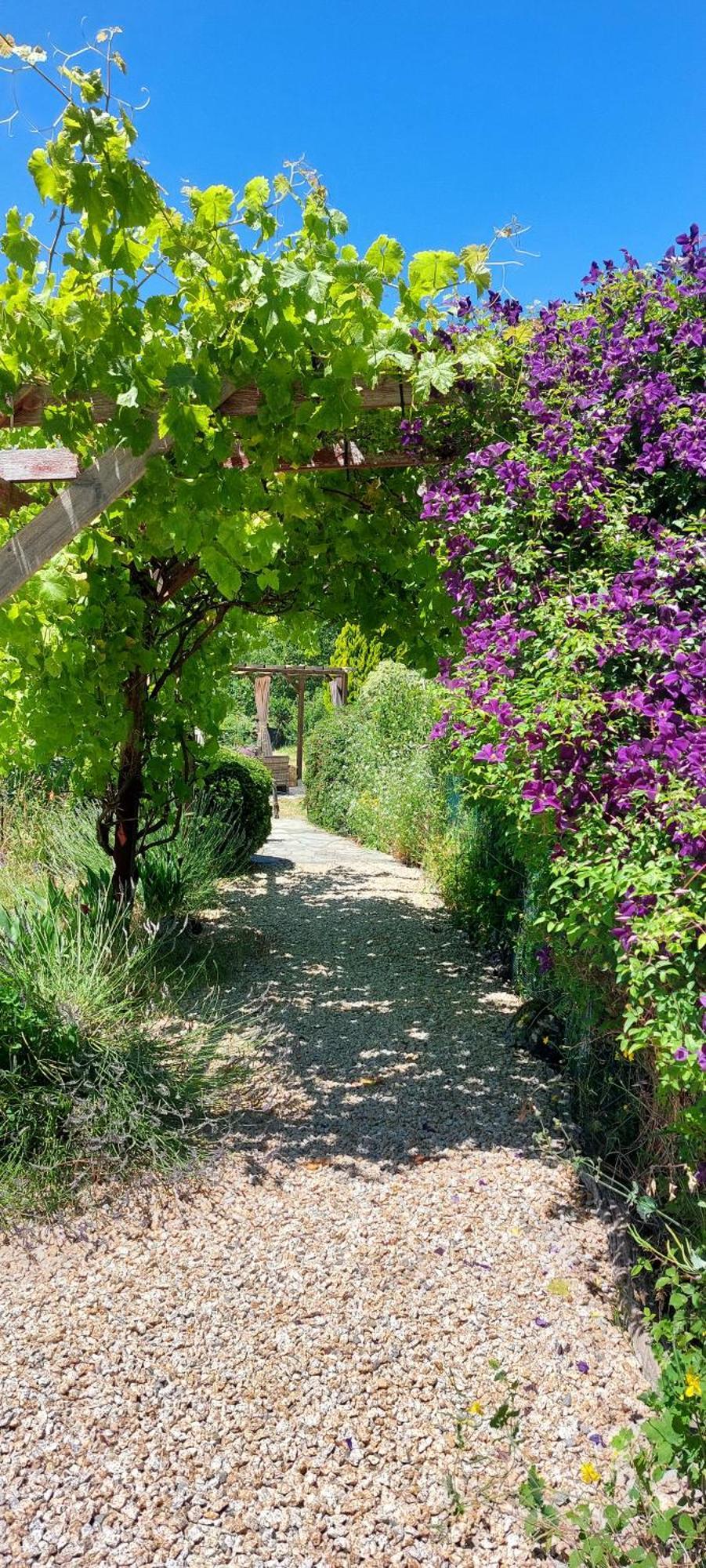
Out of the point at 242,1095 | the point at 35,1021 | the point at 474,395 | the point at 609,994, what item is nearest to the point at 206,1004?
the point at 242,1095

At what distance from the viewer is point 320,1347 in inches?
80.0

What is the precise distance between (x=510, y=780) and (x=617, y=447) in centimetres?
103

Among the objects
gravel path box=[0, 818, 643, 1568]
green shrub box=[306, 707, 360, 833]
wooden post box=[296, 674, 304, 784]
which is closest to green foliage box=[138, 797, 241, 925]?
gravel path box=[0, 818, 643, 1568]

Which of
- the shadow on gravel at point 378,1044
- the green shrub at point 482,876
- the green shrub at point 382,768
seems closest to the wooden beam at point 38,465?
the shadow on gravel at point 378,1044

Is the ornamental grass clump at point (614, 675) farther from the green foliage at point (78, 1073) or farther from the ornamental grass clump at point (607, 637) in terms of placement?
the green foliage at point (78, 1073)

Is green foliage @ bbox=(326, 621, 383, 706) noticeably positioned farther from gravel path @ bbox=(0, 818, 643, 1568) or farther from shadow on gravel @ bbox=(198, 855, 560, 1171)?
gravel path @ bbox=(0, 818, 643, 1568)

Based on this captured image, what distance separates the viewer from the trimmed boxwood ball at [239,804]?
715 cm

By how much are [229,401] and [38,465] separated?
69 centimetres

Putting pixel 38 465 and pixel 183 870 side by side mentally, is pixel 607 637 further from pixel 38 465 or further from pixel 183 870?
pixel 183 870

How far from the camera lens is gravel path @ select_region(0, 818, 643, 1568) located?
1.62 meters

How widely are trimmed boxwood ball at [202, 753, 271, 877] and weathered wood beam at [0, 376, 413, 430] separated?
13.4 ft

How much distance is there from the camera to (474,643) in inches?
102

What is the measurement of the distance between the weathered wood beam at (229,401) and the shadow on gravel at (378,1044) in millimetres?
2266

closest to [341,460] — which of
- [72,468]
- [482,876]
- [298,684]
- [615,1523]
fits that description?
[72,468]
